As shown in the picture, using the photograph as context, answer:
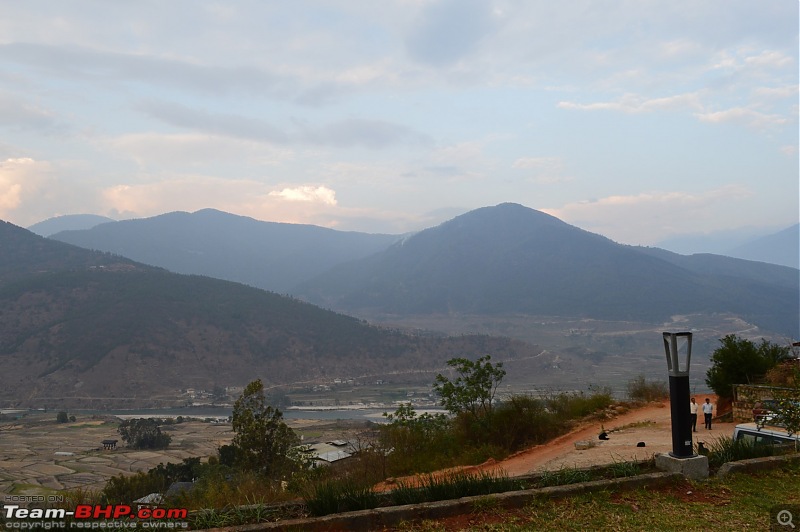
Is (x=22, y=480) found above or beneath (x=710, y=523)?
beneath

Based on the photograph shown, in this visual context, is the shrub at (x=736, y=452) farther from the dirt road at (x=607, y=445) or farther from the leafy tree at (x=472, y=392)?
the leafy tree at (x=472, y=392)

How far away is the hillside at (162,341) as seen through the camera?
105438mm

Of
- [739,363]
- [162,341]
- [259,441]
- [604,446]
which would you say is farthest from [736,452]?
[162,341]

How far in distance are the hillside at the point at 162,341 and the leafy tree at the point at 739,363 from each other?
10336 centimetres

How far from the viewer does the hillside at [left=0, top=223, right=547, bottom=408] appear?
105m

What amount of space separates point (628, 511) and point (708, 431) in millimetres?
10935

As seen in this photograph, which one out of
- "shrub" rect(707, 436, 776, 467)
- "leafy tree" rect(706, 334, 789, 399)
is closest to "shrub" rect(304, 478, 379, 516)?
"shrub" rect(707, 436, 776, 467)

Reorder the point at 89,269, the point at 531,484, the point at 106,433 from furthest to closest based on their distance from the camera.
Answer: the point at 89,269 < the point at 106,433 < the point at 531,484

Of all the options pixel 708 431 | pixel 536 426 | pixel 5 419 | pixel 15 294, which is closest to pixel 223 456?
pixel 536 426

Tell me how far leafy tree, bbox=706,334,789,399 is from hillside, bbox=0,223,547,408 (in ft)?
339

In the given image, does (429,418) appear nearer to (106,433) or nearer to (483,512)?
(483,512)

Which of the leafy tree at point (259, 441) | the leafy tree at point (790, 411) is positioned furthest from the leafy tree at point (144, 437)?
the leafy tree at point (790, 411)

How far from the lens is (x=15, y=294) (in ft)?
433

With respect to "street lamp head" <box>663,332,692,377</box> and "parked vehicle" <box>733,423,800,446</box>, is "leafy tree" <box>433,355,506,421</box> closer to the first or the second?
"parked vehicle" <box>733,423,800,446</box>
